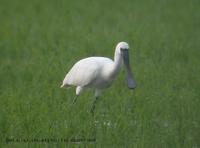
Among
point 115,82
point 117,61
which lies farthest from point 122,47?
point 115,82

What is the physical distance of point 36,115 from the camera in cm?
925

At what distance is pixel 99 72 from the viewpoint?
9.90 m

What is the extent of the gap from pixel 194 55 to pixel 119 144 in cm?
593

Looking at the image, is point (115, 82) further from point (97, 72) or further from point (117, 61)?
point (117, 61)

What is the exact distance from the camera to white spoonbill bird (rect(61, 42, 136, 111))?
9.64 metres

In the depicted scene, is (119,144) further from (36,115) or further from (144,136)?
(36,115)

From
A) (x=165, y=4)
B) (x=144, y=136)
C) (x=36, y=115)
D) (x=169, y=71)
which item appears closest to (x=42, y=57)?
(x=169, y=71)

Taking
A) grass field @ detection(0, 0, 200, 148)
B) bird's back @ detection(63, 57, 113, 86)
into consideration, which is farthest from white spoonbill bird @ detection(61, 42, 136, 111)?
grass field @ detection(0, 0, 200, 148)

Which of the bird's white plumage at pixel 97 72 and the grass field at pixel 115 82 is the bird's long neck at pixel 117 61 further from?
the grass field at pixel 115 82

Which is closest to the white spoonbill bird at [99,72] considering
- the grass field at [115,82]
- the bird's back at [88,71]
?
the bird's back at [88,71]

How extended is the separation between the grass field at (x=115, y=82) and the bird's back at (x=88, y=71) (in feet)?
1.08

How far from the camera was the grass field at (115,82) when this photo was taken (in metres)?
8.66

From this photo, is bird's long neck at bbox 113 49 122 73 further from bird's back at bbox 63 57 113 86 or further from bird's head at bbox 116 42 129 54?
bird's back at bbox 63 57 113 86

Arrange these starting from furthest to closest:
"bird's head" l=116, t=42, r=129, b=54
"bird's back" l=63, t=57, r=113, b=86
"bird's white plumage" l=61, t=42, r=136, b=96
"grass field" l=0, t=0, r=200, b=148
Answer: "bird's back" l=63, t=57, r=113, b=86, "bird's white plumage" l=61, t=42, r=136, b=96, "bird's head" l=116, t=42, r=129, b=54, "grass field" l=0, t=0, r=200, b=148
